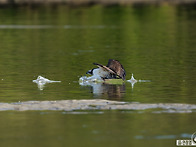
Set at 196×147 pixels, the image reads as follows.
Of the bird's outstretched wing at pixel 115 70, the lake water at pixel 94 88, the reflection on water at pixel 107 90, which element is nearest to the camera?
the lake water at pixel 94 88

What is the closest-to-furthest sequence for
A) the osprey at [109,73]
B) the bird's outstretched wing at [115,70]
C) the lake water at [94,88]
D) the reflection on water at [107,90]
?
the lake water at [94,88] < the reflection on water at [107,90] < the bird's outstretched wing at [115,70] < the osprey at [109,73]

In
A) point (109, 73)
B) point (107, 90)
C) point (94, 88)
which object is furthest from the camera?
point (109, 73)

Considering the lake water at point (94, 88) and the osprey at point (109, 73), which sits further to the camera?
the osprey at point (109, 73)

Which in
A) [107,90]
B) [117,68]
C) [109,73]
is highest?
[117,68]

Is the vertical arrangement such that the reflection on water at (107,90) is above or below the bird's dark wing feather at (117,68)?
below

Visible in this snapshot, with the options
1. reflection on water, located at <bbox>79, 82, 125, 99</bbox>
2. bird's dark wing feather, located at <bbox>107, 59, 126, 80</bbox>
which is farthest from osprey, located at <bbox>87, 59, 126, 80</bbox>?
reflection on water, located at <bbox>79, 82, 125, 99</bbox>

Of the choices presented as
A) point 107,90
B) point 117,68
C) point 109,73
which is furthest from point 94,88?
point 117,68

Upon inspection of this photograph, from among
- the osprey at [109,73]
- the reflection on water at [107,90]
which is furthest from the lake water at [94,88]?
the osprey at [109,73]

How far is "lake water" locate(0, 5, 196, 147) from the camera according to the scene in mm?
11852

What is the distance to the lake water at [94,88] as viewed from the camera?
11.9 meters

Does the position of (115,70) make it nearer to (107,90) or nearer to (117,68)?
(117,68)

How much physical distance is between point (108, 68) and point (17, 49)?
39.0 feet

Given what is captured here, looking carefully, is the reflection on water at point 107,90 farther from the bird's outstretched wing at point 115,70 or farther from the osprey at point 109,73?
the bird's outstretched wing at point 115,70

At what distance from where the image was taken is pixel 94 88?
17.8m
